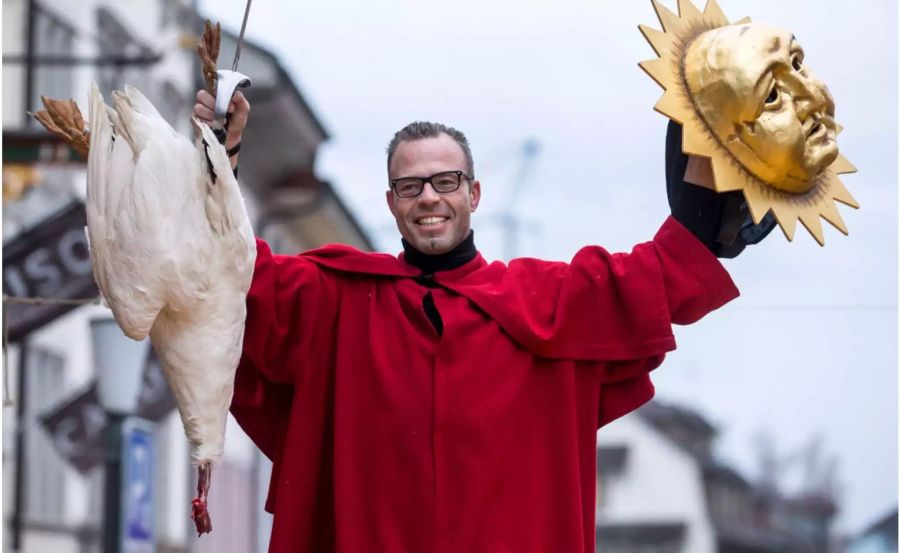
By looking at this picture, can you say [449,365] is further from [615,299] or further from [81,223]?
[81,223]

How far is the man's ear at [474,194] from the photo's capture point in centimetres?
381

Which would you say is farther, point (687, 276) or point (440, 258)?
point (440, 258)

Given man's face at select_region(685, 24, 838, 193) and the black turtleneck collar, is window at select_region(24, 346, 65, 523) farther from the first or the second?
man's face at select_region(685, 24, 838, 193)

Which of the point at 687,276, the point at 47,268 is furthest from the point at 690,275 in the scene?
the point at 47,268

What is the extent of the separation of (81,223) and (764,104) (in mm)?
5652

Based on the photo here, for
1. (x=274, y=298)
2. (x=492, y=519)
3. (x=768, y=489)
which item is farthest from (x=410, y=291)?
(x=768, y=489)

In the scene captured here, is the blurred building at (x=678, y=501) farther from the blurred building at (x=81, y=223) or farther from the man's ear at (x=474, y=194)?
the man's ear at (x=474, y=194)

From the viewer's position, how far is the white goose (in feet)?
10.8

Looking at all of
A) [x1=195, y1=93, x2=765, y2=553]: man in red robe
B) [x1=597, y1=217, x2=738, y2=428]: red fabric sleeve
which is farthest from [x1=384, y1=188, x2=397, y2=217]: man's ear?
[x1=597, y1=217, x2=738, y2=428]: red fabric sleeve

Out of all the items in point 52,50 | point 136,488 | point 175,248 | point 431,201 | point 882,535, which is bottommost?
point 882,535

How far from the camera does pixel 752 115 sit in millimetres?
3621

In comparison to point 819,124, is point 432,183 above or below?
below

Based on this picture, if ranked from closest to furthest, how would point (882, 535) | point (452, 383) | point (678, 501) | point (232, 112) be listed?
point (232, 112), point (452, 383), point (882, 535), point (678, 501)

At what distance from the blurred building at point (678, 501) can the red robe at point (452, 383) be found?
14418mm
